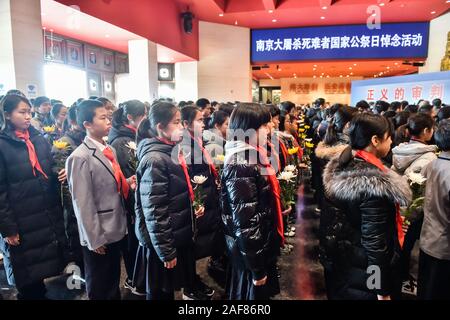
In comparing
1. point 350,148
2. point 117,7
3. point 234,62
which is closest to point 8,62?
point 117,7

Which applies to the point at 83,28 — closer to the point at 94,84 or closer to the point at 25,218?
the point at 94,84

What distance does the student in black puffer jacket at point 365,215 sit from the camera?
57.4 inches

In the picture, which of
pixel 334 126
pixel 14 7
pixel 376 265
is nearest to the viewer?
pixel 376 265

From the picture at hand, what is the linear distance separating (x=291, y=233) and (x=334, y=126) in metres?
1.34

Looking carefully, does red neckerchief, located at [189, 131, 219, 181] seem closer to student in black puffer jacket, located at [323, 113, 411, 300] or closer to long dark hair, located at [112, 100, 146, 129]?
long dark hair, located at [112, 100, 146, 129]

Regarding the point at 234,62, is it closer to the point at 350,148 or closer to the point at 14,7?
the point at 14,7

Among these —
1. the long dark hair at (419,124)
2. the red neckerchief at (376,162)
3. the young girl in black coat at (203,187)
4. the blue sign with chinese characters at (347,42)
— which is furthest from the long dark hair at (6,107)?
the blue sign with chinese characters at (347,42)

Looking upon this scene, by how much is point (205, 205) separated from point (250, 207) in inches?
37.6

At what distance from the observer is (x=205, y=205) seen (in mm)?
2506

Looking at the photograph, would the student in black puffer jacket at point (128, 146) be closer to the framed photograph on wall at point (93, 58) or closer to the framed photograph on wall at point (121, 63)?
the framed photograph on wall at point (93, 58)

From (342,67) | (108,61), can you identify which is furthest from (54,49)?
(342,67)

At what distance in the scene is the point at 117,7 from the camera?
654 cm

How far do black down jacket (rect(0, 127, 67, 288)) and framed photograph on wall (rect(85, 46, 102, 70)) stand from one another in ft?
25.4

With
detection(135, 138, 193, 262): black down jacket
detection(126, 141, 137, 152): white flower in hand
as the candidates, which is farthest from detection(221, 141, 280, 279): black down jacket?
detection(126, 141, 137, 152): white flower in hand
